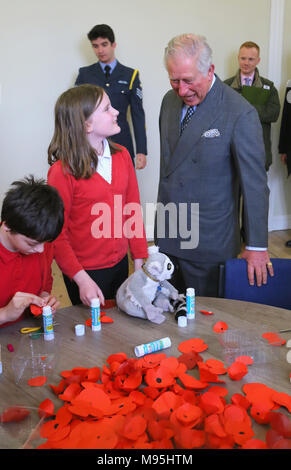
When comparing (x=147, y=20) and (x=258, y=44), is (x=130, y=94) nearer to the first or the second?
(x=147, y=20)

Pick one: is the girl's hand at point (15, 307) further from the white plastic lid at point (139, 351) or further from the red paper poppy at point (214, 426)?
the red paper poppy at point (214, 426)

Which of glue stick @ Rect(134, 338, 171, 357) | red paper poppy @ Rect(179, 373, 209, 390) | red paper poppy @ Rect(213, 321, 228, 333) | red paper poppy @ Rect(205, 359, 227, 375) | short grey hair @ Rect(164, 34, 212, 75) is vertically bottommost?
red paper poppy @ Rect(179, 373, 209, 390)

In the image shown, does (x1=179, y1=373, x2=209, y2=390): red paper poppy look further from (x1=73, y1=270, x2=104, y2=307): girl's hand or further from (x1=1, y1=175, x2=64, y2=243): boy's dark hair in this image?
(x1=1, y1=175, x2=64, y2=243): boy's dark hair

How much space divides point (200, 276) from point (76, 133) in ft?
2.67

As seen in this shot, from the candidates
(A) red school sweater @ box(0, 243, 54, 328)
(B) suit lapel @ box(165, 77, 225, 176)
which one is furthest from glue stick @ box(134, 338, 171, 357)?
(B) suit lapel @ box(165, 77, 225, 176)

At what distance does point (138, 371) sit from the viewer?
1151 millimetres

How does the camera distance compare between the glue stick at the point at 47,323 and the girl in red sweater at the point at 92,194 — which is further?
the girl in red sweater at the point at 92,194

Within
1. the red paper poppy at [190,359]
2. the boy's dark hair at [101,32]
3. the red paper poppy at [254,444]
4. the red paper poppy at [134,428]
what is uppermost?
the boy's dark hair at [101,32]

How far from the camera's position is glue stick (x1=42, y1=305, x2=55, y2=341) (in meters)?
1.34

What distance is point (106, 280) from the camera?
1.83 meters

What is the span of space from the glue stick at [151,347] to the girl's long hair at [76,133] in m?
0.68

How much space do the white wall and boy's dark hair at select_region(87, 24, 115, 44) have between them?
1.01 feet

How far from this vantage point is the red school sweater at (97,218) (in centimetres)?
162

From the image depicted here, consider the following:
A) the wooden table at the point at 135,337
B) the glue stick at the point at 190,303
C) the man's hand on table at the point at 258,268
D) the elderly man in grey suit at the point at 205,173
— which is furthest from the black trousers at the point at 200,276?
the glue stick at the point at 190,303
